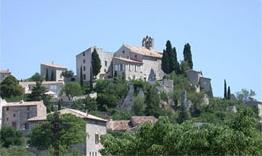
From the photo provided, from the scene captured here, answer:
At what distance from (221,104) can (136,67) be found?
35.7 feet

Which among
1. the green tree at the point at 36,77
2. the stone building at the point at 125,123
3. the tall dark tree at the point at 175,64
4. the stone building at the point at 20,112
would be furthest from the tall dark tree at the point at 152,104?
the green tree at the point at 36,77

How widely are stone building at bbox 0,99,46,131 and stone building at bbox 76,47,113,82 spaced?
40.8ft

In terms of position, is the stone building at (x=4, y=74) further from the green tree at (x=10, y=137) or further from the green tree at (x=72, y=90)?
the green tree at (x=10, y=137)

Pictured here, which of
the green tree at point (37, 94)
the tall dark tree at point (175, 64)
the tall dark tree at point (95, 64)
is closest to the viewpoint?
the green tree at point (37, 94)

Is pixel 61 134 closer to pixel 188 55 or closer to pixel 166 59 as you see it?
pixel 166 59

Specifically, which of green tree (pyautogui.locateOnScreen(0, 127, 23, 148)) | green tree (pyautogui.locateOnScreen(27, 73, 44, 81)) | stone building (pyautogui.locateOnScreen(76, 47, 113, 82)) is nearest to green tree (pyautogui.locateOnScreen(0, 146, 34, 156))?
green tree (pyautogui.locateOnScreen(0, 127, 23, 148))

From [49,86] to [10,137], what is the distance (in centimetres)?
2047

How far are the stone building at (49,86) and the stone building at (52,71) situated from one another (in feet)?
9.41

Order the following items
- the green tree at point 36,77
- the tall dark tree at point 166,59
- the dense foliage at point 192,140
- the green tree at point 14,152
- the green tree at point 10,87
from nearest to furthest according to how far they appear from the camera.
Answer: the dense foliage at point 192,140, the green tree at point 14,152, the green tree at point 10,87, the tall dark tree at point 166,59, the green tree at point 36,77

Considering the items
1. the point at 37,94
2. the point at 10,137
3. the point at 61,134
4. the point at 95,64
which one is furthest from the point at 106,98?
the point at 61,134

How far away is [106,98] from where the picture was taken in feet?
214

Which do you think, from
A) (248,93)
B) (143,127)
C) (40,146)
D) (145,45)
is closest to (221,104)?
(248,93)

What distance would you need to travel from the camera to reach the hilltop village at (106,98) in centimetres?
4809

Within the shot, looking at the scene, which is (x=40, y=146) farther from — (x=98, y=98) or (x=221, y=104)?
(x=221, y=104)
